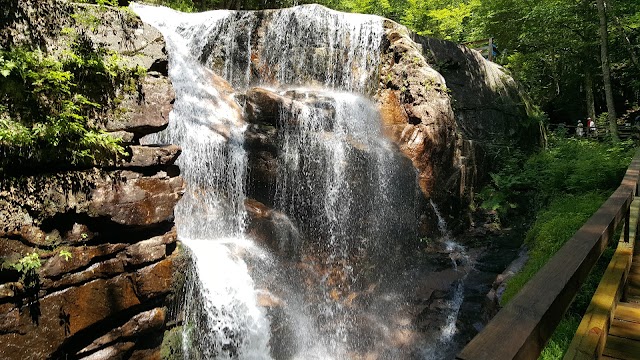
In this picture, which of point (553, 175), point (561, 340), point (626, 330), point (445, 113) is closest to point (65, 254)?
point (626, 330)

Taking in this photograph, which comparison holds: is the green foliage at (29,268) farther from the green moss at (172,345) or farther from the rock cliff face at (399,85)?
the rock cliff face at (399,85)

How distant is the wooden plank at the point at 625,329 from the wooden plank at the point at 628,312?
0.08 m

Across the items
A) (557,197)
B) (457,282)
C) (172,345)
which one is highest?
(557,197)

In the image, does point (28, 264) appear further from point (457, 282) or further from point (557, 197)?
point (557, 197)

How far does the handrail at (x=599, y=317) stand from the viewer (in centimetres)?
222

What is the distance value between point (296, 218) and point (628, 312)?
22.8 ft

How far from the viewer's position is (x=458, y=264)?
9766mm

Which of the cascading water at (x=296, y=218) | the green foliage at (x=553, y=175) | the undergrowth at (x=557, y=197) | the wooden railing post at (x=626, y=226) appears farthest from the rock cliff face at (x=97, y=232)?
the green foliage at (x=553, y=175)

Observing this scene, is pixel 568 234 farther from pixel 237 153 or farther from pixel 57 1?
pixel 57 1

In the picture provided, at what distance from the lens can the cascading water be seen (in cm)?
737

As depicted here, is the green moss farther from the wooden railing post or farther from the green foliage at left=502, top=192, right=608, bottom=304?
the wooden railing post

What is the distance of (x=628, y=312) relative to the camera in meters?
3.56

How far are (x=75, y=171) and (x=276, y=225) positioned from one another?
4.73 metres

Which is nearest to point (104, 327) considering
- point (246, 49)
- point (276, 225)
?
point (276, 225)
